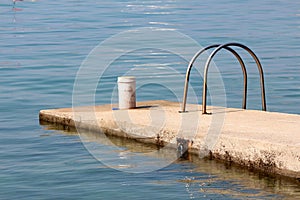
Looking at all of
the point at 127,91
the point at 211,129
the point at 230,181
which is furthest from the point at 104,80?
the point at 230,181

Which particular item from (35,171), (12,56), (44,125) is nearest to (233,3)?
(12,56)

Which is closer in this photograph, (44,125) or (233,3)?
(44,125)

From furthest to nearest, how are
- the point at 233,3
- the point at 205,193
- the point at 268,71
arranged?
the point at 233,3 → the point at 268,71 → the point at 205,193

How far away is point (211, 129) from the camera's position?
1245 cm

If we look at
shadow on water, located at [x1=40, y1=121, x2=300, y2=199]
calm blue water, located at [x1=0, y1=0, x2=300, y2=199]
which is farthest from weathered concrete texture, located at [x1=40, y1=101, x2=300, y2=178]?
calm blue water, located at [x1=0, y1=0, x2=300, y2=199]

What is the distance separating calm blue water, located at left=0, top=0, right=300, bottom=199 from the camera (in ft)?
37.3

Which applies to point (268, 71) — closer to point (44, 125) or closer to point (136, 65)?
point (136, 65)

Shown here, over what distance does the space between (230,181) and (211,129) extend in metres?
1.17

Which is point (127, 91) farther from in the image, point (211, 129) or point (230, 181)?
point (230, 181)

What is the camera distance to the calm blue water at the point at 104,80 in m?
11.4

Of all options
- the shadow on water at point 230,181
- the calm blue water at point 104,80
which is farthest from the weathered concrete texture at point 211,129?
the calm blue water at point 104,80

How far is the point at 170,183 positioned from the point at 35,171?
1.91 meters

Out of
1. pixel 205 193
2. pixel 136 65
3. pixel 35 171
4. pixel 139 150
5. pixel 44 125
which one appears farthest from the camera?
pixel 136 65

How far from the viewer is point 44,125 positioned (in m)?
15.2
